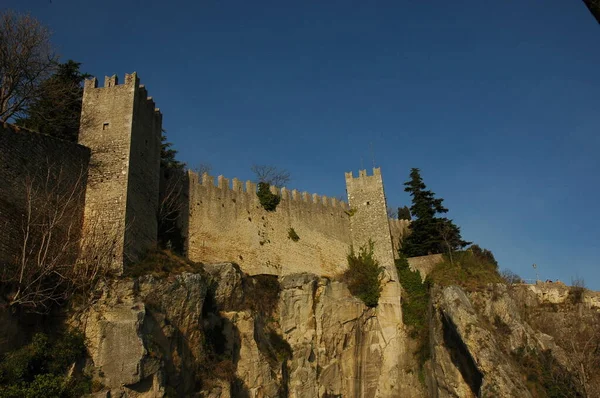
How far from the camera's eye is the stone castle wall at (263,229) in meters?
29.5

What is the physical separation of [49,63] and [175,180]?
7.90 m

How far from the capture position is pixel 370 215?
36.8 meters

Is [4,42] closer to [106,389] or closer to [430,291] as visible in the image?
[106,389]

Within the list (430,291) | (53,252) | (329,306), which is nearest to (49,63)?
(53,252)

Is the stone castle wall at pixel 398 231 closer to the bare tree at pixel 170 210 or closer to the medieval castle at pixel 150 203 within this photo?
the medieval castle at pixel 150 203

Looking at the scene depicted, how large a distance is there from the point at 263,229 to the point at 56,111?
40.5 ft

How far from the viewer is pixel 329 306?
31.7 meters

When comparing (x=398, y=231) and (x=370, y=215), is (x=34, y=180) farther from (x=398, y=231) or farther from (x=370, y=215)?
(x=398, y=231)

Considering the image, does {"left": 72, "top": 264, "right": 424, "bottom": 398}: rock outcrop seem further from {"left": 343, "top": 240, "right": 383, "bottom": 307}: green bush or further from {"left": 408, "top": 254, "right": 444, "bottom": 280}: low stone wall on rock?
{"left": 408, "top": 254, "right": 444, "bottom": 280}: low stone wall on rock

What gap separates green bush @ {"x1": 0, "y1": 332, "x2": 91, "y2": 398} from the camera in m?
16.1

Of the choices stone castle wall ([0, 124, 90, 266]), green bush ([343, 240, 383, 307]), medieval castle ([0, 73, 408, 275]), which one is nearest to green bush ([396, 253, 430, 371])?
medieval castle ([0, 73, 408, 275])

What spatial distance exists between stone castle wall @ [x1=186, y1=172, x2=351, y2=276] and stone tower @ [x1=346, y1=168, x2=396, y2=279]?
0.66m

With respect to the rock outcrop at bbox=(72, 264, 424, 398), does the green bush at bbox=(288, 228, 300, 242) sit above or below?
above

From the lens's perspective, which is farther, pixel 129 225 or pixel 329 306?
pixel 329 306
